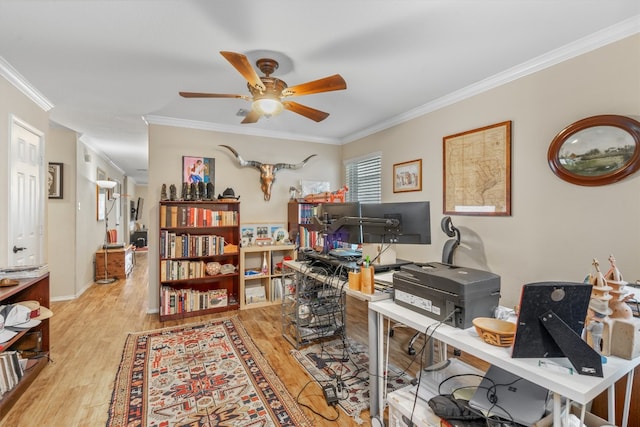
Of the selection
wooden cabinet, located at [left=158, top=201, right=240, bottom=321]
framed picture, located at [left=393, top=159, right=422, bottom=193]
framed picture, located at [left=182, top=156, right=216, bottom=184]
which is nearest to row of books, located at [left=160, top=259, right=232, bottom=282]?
wooden cabinet, located at [left=158, top=201, right=240, bottom=321]

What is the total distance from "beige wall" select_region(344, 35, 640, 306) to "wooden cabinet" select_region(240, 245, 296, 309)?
225 cm

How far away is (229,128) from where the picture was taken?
13.4 ft

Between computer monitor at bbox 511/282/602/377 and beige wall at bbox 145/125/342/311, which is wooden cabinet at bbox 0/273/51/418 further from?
computer monitor at bbox 511/282/602/377

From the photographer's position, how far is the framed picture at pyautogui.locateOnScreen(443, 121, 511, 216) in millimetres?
2588

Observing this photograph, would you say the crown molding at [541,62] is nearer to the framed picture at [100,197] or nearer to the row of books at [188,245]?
the row of books at [188,245]

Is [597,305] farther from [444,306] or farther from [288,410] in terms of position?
[288,410]

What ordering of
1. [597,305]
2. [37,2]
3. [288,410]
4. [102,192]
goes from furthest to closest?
[102,192], [288,410], [37,2], [597,305]

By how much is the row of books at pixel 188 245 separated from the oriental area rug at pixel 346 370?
1789 millimetres

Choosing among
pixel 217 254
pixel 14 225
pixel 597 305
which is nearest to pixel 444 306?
pixel 597 305

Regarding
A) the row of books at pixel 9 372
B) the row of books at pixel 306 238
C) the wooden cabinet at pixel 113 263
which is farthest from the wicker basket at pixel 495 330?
the wooden cabinet at pixel 113 263

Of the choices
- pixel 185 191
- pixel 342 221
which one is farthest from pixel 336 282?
pixel 185 191

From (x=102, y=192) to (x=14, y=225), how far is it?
3675mm

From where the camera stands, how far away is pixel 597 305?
3.76ft

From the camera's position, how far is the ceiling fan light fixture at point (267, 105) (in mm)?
2219
